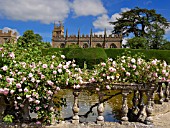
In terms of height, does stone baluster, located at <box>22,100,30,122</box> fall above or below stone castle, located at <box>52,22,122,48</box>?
below

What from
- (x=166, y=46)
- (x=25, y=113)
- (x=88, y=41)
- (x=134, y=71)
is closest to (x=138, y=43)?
(x=166, y=46)

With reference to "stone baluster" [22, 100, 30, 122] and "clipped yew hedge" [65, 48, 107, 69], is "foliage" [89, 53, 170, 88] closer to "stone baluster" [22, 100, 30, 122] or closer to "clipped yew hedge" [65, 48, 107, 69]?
"stone baluster" [22, 100, 30, 122]

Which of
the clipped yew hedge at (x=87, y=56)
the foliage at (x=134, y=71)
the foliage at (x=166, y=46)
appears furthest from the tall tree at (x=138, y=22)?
→ the foliage at (x=134, y=71)

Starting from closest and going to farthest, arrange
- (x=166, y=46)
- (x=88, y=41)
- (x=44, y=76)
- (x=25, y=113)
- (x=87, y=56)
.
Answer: (x=44, y=76), (x=25, y=113), (x=87, y=56), (x=166, y=46), (x=88, y=41)

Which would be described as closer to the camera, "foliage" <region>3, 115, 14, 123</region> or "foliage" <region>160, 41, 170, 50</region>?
"foliage" <region>3, 115, 14, 123</region>

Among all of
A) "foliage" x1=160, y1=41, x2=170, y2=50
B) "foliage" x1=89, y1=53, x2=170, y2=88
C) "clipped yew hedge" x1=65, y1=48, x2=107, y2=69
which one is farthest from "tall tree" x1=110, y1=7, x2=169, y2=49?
"foliage" x1=89, y1=53, x2=170, y2=88

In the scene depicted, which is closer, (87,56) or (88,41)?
(87,56)

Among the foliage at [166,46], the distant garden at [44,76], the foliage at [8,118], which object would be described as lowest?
the foliage at [8,118]

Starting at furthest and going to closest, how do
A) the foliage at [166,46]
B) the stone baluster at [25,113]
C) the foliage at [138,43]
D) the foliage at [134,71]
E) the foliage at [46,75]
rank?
the foliage at [138,43] < the foliage at [166,46] < the foliage at [134,71] < the stone baluster at [25,113] < the foliage at [46,75]

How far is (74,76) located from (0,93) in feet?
3.95

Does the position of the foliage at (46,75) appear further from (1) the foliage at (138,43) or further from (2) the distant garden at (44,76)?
(1) the foliage at (138,43)

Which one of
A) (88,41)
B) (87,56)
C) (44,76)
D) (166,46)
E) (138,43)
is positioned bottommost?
(44,76)

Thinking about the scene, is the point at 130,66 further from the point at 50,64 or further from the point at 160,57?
the point at 160,57

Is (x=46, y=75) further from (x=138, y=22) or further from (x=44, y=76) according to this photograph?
(x=138, y=22)
